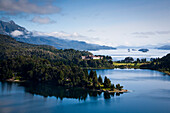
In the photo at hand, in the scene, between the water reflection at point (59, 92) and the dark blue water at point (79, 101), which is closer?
the dark blue water at point (79, 101)

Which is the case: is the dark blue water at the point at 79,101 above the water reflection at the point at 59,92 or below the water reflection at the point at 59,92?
below

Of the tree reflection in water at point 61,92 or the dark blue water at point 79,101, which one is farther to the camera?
the tree reflection in water at point 61,92

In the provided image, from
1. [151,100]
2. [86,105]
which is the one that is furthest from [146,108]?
[86,105]

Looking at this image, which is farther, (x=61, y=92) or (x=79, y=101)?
(x=61, y=92)

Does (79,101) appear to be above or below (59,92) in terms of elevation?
below

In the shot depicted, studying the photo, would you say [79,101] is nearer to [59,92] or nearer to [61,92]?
[61,92]

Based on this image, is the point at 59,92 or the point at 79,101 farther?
the point at 59,92

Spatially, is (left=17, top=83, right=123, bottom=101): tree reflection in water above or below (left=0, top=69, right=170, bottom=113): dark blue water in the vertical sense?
above

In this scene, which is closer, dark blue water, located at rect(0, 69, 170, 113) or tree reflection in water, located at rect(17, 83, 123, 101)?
dark blue water, located at rect(0, 69, 170, 113)

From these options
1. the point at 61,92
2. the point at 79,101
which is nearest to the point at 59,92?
the point at 61,92

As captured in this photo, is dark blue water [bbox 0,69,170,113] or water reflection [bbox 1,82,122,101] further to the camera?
water reflection [bbox 1,82,122,101]

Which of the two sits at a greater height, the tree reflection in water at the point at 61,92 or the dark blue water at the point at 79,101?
the tree reflection in water at the point at 61,92

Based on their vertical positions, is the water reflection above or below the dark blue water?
above
